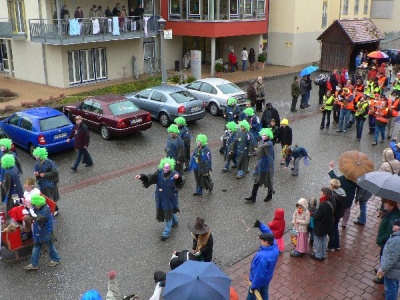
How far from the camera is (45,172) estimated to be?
33.8 ft

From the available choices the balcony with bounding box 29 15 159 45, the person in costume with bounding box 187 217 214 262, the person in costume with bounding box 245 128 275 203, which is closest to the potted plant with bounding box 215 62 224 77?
the balcony with bounding box 29 15 159 45

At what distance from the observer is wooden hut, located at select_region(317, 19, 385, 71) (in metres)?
29.7

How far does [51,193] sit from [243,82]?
719 inches

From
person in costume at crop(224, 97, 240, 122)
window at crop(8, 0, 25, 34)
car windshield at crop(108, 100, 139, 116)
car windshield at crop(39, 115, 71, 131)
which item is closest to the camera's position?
car windshield at crop(39, 115, 71, 131)

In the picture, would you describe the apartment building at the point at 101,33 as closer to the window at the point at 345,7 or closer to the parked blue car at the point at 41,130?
the parked blue car at the point at 41,130

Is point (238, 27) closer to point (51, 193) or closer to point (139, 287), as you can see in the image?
point (51, 193)

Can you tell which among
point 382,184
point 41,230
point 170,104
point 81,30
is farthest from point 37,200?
point 81,30

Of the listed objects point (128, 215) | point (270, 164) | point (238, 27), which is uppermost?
point (238, 27)

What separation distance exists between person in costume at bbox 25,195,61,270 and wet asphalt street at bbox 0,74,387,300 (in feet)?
0.74

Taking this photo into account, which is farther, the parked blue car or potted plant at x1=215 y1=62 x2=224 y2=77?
potted plant at x1=215 y1=62 x2=224 y2=77

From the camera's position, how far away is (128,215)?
10.8 metres

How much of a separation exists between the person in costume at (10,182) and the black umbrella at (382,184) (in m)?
7.19

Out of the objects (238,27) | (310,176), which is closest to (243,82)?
(238,27)

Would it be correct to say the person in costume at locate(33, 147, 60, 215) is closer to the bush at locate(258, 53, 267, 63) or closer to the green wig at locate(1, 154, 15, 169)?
the green wig at locate(1, 154, 15, 169)
